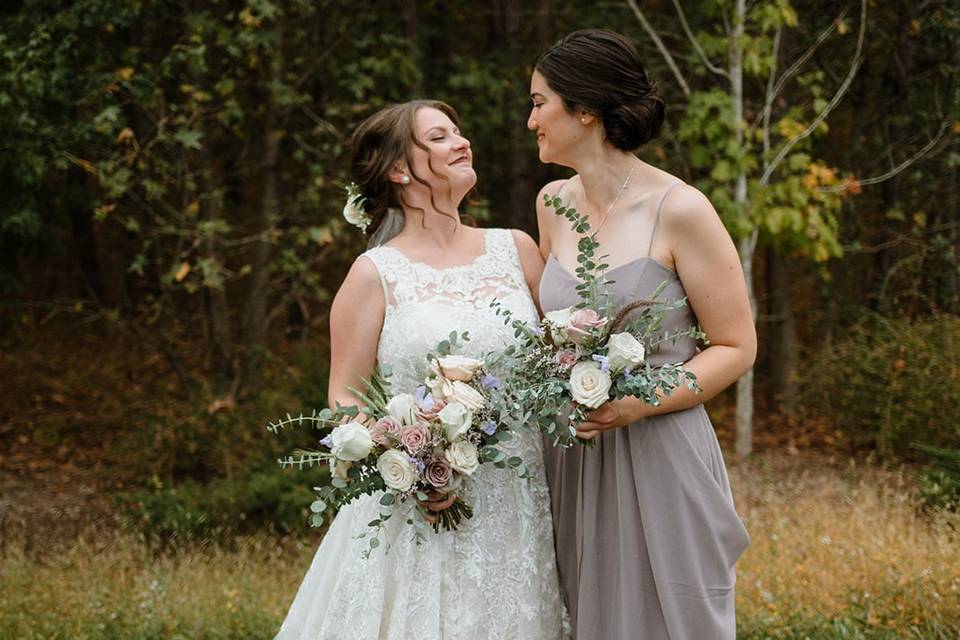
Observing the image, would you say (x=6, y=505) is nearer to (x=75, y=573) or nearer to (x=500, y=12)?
(x=75, y=573)

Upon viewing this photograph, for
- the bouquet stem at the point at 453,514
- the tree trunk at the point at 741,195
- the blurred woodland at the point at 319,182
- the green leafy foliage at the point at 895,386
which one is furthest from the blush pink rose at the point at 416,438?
the green leafy foliage at the point at 895,386

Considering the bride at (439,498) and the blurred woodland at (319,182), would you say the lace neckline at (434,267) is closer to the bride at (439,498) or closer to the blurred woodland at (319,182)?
the bride at (439,498)

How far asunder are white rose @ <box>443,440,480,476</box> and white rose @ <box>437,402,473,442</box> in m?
Answer: 0.03

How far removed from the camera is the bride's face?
10.7ft

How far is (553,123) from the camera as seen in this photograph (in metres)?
2.98

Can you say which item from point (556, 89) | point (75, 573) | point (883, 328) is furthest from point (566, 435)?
point (883, 328)

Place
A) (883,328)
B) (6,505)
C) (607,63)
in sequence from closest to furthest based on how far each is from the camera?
(607,63) → (6,505) → (883,328)

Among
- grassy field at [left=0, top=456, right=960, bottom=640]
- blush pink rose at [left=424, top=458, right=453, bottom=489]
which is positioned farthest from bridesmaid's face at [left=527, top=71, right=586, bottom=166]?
grassy field at [left=0, top=456, right=960, bottom=640]

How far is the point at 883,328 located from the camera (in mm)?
9219

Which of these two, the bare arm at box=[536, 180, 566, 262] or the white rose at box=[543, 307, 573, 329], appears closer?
the white rose at box=[543, 307, 573, 329]

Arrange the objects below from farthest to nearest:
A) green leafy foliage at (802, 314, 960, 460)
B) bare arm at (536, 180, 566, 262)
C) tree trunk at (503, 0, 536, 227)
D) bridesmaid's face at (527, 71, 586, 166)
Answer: tree trunk at (503, 0, 536, 227)
green leafy foliage at (802, 314, 960, 460)
bare arm at (536, 180, 566, 262)
bridesmaid's face at (527, 71, 586, 166)

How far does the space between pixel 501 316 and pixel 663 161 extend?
241 inches

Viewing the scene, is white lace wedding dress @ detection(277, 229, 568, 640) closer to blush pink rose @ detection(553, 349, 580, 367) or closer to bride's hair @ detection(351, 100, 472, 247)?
bride's hair @ detection(351, 100, 472, 247)

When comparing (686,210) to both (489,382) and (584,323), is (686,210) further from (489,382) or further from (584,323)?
(489,382)
